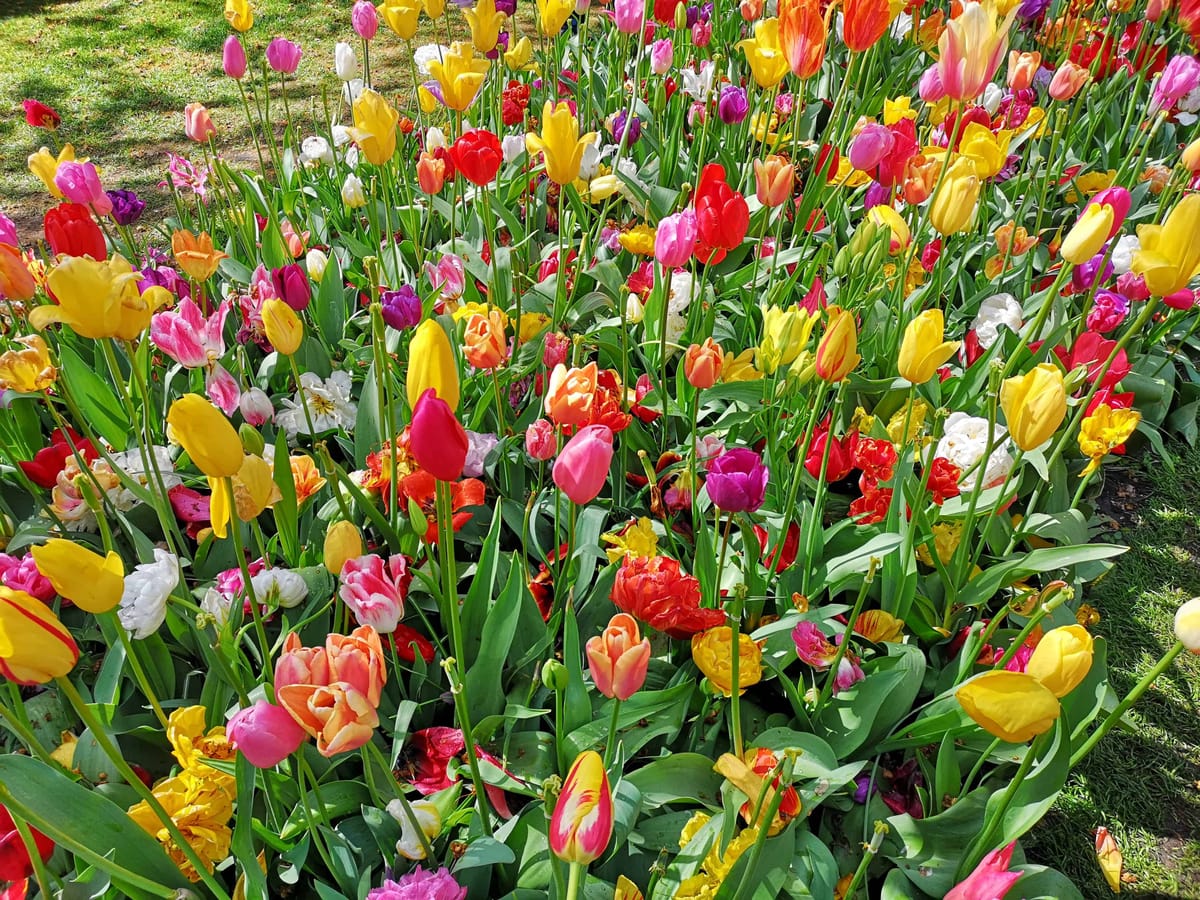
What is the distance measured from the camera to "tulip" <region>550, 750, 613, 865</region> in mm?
812

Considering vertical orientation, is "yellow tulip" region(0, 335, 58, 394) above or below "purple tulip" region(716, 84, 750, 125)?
below

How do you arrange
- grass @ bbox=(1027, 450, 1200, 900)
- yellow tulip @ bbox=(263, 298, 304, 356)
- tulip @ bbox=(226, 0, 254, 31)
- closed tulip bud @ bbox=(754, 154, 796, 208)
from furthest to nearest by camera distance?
tulip @ bbox=(226, 0, 254, 31), closed tulip bud @ bbox=(754, 154, 796, 208), grass @ bbox=(1027, 450, 1200, 900), yellow tulip @ bbox=(263, 298, 304, 356)

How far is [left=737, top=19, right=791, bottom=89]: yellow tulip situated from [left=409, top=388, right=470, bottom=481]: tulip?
1508mm

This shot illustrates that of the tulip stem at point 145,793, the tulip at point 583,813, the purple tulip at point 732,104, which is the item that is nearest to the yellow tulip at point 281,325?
the tulip stem at point 145,793

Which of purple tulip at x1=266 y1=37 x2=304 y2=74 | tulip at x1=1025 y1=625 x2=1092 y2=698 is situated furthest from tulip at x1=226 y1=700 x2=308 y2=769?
purple tulip at x1=266 y1=37 x2=304 y2=74

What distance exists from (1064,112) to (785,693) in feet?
8.14

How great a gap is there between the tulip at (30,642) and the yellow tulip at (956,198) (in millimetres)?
1614

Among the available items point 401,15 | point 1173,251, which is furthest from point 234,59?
point 1173,251

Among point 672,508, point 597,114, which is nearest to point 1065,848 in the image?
point 672,508

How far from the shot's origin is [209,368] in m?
1.99

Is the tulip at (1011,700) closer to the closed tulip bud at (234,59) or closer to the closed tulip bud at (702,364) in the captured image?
the closed tulip bud at (702,364)

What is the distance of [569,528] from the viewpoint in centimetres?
167

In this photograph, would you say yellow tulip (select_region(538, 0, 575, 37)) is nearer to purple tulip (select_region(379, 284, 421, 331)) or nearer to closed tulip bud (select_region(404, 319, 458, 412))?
purple tulip (select_region(379, 284, 421, 331))

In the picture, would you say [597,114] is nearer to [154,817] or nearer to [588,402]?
[588,402]
